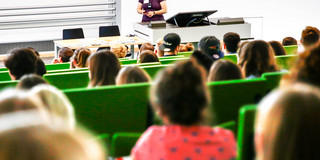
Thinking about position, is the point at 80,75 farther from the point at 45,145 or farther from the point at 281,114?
the point at 45,145

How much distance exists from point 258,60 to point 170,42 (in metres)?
2.21

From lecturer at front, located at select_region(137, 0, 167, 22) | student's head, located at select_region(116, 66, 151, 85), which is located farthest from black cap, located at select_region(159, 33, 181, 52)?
lecturer at front, located at select_region(137, 0, 167, 22)

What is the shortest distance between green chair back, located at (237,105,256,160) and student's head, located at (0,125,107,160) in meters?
1.49

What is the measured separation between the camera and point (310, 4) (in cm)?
1196

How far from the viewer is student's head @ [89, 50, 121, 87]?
3.77 meters

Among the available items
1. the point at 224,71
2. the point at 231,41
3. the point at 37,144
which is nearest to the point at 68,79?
the point at 224,71

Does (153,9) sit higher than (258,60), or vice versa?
(153,9)

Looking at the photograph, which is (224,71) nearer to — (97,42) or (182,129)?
(182,129)

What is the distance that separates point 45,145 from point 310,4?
11.8 m

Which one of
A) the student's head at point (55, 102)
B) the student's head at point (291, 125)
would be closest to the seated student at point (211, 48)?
the student's head at point (55, 102)

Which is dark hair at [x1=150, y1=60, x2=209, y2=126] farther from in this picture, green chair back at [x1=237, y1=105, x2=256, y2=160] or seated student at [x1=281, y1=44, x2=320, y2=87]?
seated student at [x1=281, y1=44, x2=320, y2=87]

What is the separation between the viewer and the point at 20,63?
4.11 metres

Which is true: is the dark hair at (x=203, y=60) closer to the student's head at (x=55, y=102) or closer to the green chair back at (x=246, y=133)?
the green chair back at (x=246, y=133)

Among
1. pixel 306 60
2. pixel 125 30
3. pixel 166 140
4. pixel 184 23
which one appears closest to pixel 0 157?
pixel 166 140
